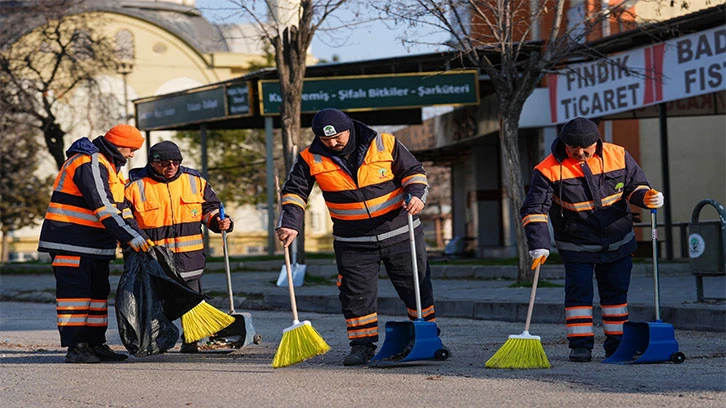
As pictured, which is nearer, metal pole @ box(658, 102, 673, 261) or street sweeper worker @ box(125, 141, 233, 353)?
street sweeper worker @ box(125, 141, 233, 353)

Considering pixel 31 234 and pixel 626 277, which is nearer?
pixel 626 277

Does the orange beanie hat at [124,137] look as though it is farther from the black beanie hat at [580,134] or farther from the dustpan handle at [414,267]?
the black beanie hat at [580,134]

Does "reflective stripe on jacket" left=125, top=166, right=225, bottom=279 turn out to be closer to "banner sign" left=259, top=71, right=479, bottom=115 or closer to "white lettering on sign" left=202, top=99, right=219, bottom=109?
"banner sign" left=259, top=71, right=479, bottom=115

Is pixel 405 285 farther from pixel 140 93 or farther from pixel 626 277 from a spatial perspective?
pixel 140 93

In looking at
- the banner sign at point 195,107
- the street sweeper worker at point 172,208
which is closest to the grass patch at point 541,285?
the street sweeper worker at point 172,208

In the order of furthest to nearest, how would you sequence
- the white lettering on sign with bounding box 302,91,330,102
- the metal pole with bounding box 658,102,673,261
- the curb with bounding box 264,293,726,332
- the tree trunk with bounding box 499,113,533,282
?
the white lettering on sign with bounding box 302,91,330,102 < the metal pole with bounding box 658,102,673,261 < the tree trunk with bounding box 499,113,533,282 < the curb with bounding box 264,293,726,332

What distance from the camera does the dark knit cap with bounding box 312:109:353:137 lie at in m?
8.30

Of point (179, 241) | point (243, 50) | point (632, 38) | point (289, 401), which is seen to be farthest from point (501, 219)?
point (243, 50)

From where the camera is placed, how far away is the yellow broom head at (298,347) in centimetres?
836

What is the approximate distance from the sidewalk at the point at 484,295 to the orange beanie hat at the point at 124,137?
5.22 meters

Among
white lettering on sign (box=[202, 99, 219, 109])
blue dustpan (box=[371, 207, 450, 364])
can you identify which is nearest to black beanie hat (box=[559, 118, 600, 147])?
blue dustpan (box=[371, 207, 450, 364])

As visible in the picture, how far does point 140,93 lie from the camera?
6238cm

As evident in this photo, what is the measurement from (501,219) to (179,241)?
23.7 m

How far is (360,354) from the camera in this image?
854cm
